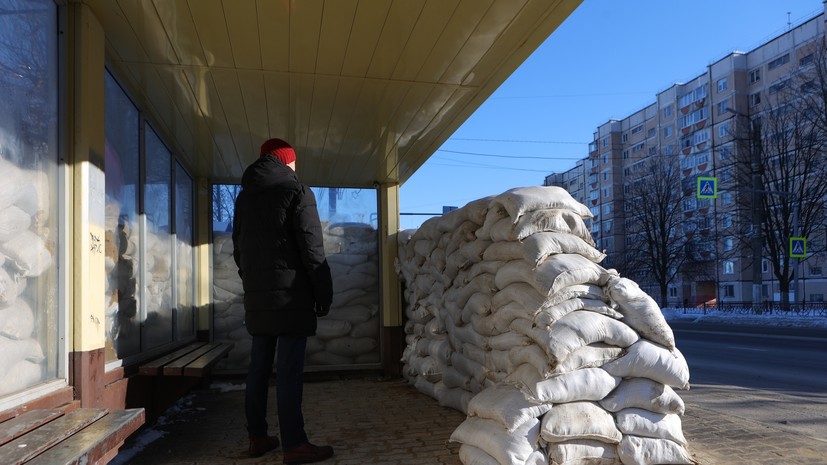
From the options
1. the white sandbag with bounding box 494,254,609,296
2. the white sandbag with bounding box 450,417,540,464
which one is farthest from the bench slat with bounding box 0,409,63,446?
the white sandbag with bounding box 494,254,609,296

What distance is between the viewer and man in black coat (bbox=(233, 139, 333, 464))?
11.3 ft

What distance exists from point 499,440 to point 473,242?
174 cm

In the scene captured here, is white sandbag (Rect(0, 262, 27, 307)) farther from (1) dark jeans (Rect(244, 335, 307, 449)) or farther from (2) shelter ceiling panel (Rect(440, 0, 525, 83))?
(2) shelter ceiling panel (Rect(440, 0, 525, 83))

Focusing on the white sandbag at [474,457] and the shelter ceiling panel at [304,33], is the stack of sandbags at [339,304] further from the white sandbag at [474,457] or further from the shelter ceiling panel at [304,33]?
the white sandbag at [474,457]

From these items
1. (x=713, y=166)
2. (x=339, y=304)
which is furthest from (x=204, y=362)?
(x=713, y=166)

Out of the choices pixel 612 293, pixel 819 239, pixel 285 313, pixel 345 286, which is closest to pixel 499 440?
pixel 612 293

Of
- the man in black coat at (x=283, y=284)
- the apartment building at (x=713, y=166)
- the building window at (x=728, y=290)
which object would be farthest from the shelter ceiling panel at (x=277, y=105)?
the building window at (x=728, y=290)

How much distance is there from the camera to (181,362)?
4.37 m

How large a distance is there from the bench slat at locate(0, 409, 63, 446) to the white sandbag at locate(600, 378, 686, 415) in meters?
2.56

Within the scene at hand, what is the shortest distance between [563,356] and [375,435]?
1.88m

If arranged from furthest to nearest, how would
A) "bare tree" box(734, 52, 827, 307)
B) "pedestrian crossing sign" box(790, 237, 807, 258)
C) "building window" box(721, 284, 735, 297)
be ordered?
"building window" box(721, 284, 735, 297) < "bare tree" box(734, 52, 827, 307) < "pedestrian crossing sign" box(790, 237, 807, 258)

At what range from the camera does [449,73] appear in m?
4.14

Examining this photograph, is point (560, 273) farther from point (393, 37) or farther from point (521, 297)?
point (393, 37)

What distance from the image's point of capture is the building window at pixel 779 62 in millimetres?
43844
